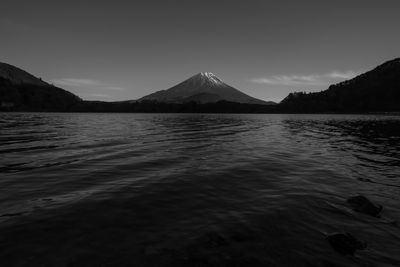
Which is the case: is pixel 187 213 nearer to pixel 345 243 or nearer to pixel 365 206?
pixel 345 243

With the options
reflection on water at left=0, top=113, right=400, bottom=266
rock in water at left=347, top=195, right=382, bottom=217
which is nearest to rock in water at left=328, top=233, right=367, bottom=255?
reflection on water at left=0, top=113, right=400, bottom=266

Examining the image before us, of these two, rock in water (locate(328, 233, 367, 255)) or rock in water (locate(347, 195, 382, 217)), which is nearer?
rock in water (locate(328, 233, 367, 255))

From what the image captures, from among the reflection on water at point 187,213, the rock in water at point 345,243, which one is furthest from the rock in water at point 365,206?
the rock in water at point 345,243

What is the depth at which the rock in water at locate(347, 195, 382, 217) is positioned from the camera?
444 inches

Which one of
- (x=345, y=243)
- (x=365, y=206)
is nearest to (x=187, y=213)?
(x=345, y=243)

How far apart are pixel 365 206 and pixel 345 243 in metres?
4.40

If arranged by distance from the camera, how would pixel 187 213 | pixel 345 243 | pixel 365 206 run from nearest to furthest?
1. pixel 345 243
2. pixel 187 213
3. pixel 365 206

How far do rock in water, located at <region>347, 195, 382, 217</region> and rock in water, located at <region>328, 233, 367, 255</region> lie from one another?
11.3 ft

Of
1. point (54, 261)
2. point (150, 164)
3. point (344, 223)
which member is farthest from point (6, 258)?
point (150, 164)

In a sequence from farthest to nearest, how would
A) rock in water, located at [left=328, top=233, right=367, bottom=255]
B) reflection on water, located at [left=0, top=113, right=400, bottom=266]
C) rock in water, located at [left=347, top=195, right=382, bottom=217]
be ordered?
rock in water, located at [left=347, top=195, right=382, bottom=217], rock in water, located at [left=328, top=233, right=367, bottom=255], reflection on water, located at [left=0, top=113, right=400, bottom=266]

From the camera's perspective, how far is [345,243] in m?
8.22

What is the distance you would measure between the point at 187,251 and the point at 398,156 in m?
29.5

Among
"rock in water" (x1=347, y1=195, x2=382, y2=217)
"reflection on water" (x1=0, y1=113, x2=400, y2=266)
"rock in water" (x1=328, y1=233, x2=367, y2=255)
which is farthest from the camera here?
"rock in water" (x1=347, y1=195, x2=382, y2=217)

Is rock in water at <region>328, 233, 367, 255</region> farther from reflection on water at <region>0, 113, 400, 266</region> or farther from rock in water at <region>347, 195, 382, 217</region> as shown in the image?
rock in water at <region>347, 195, 382, 217</region>
